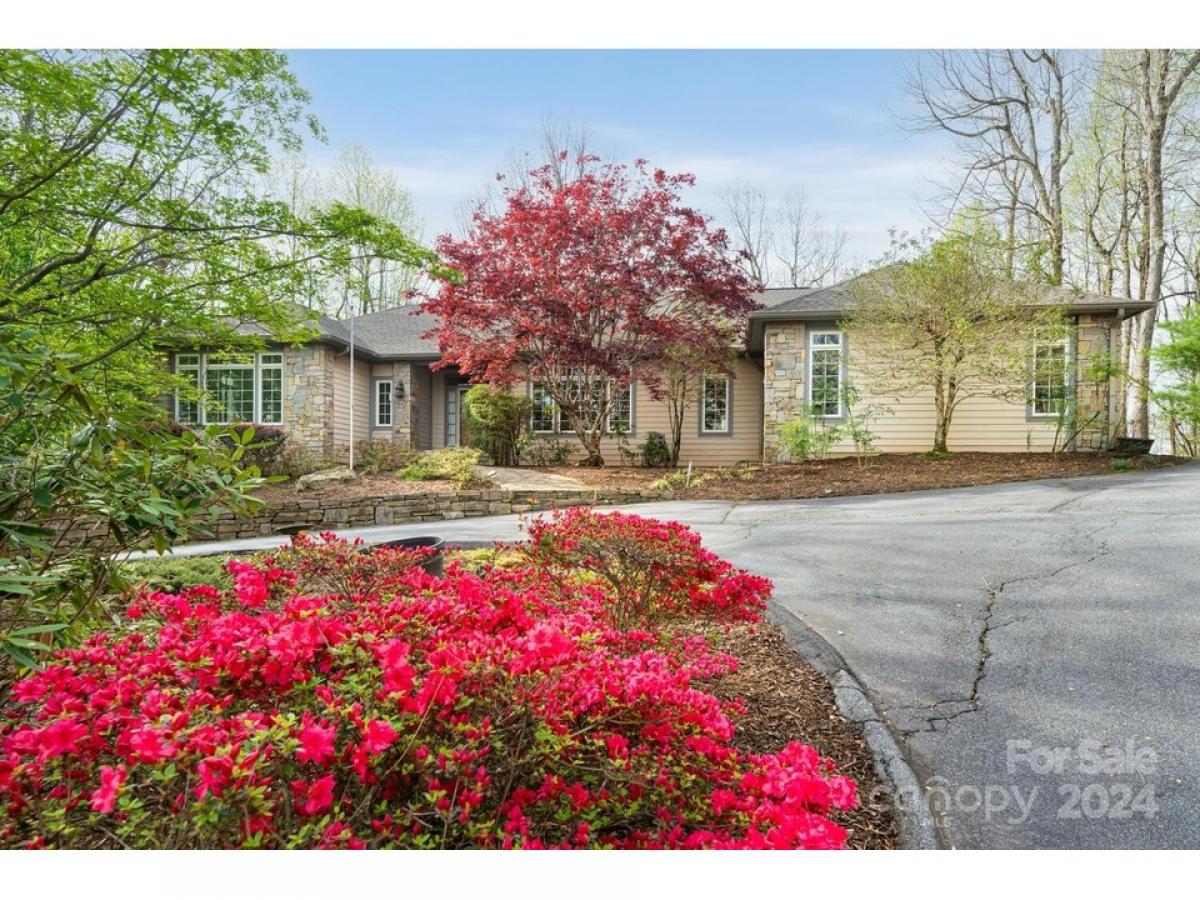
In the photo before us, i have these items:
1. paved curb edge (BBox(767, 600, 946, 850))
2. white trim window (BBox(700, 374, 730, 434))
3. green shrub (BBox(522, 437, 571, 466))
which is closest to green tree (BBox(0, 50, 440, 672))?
paved curb edge (BBox(767, 600, 946, 850))

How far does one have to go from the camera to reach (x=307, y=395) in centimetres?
1256

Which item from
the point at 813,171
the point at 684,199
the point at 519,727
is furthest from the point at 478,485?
the point at 519,727

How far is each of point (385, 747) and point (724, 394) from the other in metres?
13.1

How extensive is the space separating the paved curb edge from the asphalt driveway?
0.05 meters

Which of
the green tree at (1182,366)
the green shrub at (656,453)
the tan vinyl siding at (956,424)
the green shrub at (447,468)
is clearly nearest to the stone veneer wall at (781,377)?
the tan vinyl siding at (956,424)

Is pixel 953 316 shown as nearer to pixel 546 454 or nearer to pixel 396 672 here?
pixel 546 454

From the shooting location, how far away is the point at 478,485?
9.77 meters

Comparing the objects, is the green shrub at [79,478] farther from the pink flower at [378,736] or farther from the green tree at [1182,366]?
the green tree at [1182,366]

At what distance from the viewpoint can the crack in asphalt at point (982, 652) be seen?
2281 mm

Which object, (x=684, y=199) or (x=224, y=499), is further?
(x=684, y=199)

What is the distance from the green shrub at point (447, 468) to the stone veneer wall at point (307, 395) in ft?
8.96
